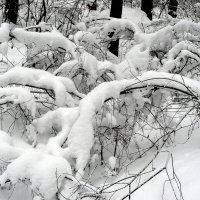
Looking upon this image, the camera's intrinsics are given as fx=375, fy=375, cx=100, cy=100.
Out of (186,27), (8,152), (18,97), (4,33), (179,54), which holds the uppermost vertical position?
(186,27)

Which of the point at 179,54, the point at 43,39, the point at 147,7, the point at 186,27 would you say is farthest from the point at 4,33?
the point at 147,7

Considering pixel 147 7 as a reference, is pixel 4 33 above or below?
above

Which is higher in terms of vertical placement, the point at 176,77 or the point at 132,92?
the point at 176,77

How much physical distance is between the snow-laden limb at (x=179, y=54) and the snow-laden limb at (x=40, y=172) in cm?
177

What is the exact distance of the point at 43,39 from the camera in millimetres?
3871

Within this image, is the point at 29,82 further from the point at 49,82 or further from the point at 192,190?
the point at 192,190

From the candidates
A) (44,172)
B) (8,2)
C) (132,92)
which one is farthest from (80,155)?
(8,2)

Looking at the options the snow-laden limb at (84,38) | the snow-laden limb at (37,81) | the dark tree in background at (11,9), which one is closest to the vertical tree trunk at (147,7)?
the dark tree in background at (11,9)

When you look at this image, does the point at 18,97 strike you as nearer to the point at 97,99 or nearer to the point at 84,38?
the point at 97,99

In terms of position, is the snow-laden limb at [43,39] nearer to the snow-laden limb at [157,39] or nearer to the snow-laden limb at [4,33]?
the snow-laden limb at [4,33]

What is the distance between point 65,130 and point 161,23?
2520 mm

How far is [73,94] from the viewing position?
363 cm

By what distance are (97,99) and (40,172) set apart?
2.81 ft

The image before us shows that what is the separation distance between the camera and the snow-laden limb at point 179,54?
3922 millimetres
